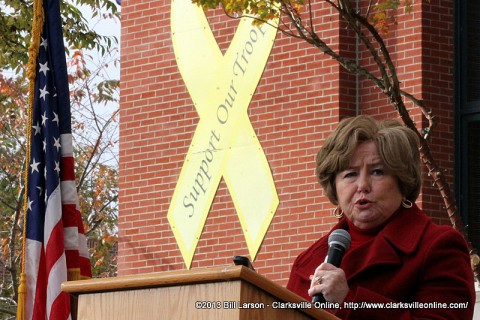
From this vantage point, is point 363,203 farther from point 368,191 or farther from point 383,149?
point 383,149

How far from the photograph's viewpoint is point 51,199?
27.6ft

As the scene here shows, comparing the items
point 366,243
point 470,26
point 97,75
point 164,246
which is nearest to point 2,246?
point 97,75

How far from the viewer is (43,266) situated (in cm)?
839

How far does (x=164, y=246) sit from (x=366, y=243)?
354 inches

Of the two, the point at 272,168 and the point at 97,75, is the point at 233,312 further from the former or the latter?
the point at 97,75

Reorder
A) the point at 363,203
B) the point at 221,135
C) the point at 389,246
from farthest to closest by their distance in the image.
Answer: the point at 221,135 → the point at 363,203 → the point at 389,246

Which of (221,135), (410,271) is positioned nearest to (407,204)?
(410,271)

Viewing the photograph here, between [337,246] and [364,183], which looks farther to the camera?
[364,183]

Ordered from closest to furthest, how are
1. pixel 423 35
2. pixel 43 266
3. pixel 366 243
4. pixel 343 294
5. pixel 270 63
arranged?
pixel 343 294 < pixel 366 243 < pixel 43 266 < pixel 423 35 < pixel 270 63

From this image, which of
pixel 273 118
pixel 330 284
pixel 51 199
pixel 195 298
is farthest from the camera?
pixel 273 118

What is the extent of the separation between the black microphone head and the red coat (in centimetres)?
15

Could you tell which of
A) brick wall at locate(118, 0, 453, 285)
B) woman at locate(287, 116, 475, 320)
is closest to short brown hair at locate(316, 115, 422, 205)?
woman at locate(287, 116, 475, 320)

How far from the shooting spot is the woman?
471cm

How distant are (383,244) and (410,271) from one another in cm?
18
